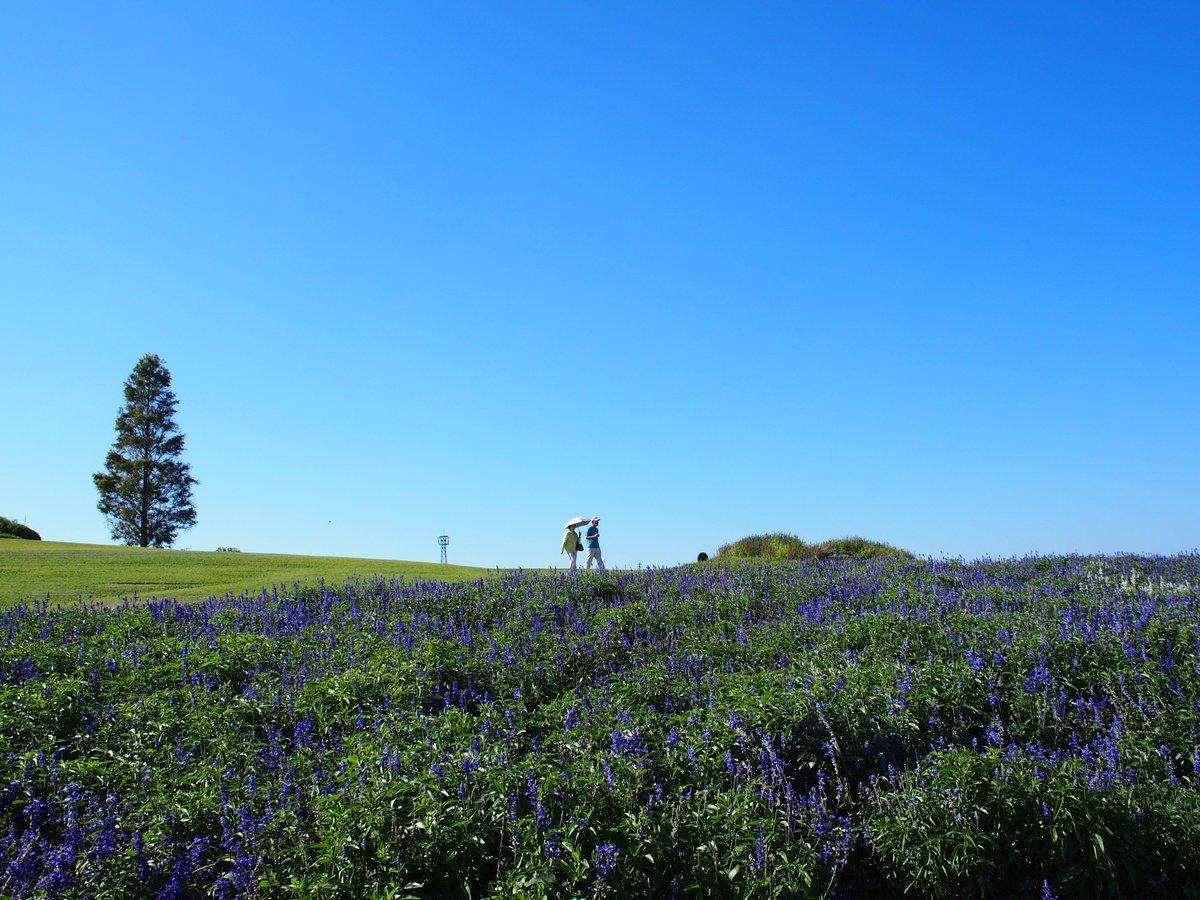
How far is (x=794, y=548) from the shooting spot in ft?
91.5

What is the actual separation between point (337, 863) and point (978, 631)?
6.48 meters

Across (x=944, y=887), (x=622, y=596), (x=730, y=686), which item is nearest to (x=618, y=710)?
(x=730, y=686)

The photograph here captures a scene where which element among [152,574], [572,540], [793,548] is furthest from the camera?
[793,548]

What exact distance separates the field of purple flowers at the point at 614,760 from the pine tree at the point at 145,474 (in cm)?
4299

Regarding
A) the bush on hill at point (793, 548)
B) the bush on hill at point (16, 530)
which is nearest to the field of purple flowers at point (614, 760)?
the bush on hill at point (793, 548)

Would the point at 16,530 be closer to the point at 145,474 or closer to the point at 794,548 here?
the point at 145,474

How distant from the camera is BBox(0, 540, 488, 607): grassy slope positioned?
15.4 metres

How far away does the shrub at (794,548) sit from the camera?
27.2 meters

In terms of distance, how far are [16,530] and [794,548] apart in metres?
41.7

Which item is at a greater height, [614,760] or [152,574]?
[152,574]

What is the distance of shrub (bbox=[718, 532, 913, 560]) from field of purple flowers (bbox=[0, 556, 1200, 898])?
59.3 ft

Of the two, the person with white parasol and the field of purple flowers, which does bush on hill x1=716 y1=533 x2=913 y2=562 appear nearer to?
the person with white parasol

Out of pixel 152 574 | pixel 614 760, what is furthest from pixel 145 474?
pixel 614 760

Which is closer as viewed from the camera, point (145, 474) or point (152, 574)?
point (152, 574)
